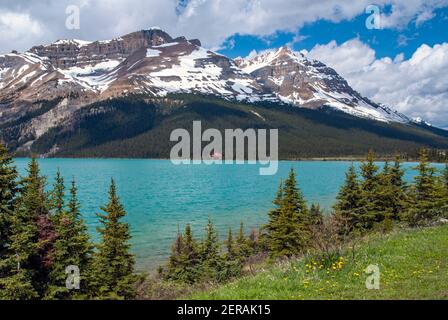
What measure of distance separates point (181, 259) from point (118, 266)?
11940mm

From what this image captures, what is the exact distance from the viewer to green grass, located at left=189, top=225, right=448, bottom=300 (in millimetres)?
13088

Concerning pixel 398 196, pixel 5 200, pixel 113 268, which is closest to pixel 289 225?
pixel 398 196

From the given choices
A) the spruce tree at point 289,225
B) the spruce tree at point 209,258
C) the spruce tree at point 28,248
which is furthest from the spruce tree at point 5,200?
the spruce tree at point 289,225

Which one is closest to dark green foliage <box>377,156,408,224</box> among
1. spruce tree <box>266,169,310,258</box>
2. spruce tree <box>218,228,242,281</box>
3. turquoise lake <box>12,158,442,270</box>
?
turquoise lake <box>12,158,442,270</box>

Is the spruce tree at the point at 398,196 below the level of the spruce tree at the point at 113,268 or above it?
above

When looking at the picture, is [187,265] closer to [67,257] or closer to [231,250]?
[231,250]

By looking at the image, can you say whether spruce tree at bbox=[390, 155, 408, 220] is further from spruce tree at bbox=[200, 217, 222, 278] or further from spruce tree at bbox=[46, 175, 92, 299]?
spruce tree at bbox=[46, 175, 92, 299]

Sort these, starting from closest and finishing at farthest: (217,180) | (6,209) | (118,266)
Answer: (6,209) → (118,266) → (217,180)

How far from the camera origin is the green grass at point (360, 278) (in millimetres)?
13088

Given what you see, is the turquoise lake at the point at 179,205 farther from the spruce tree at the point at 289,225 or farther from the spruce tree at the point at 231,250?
the spruce tree at the point at 289,225

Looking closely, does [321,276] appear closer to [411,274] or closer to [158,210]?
[411,274]
